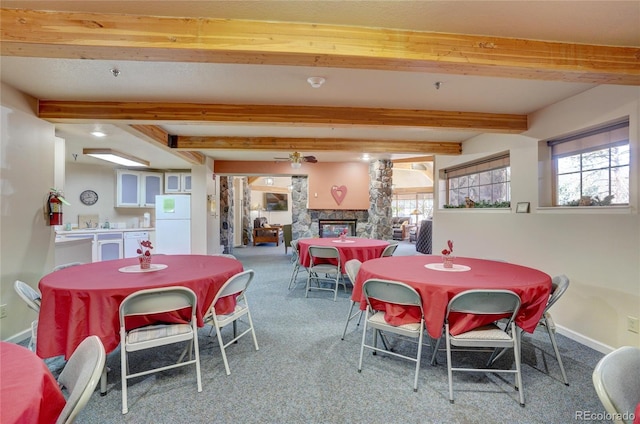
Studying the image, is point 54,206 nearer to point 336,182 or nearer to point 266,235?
point 336,182

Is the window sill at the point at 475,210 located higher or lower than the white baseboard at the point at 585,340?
higher

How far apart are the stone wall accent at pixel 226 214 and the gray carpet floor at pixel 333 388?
216 inches

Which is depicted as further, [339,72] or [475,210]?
[475,210]

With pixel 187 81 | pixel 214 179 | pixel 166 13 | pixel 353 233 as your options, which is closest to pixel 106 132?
pixel 187 81

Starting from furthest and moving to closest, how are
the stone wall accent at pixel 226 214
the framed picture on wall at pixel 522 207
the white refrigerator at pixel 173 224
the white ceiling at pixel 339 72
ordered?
the stone wall accent at pixel 226 214
the white refrigerator at pixel 173 224
the framed picture on wall at pixel 522 207
the white ceiling at pixel 339 72

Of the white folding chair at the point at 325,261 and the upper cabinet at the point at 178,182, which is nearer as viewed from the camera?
the white folding chair at the point at 325,261

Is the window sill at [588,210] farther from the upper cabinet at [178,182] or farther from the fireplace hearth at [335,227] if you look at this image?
the upper cabinet at [178,182]

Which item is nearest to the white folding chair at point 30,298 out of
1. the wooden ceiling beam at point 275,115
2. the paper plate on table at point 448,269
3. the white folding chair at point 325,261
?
the wooden ceiling beam at point 275,115

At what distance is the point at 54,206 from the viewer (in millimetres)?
2959

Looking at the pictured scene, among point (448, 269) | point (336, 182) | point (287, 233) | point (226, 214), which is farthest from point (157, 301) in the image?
point (226, 214)

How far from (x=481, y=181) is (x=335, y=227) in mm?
3562

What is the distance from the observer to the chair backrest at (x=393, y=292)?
1964 mm

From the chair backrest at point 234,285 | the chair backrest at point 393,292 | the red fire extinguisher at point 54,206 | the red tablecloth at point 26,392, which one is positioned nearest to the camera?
the red tablecloth at point 26,392

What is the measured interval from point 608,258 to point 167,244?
6.63m
